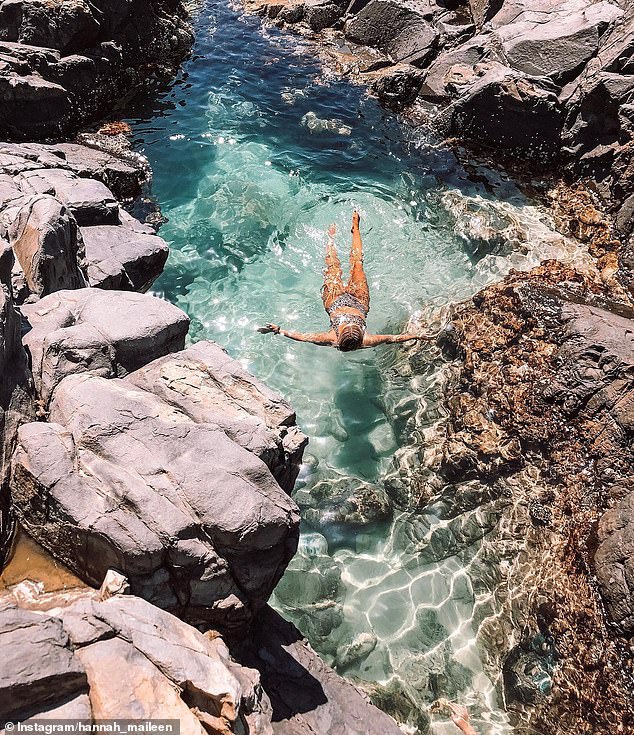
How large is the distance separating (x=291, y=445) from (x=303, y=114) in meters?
18.9

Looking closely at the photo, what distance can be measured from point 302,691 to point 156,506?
3.17m

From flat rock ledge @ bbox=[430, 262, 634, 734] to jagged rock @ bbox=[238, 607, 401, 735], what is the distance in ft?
8.87

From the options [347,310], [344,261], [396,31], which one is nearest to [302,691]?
[347,310]

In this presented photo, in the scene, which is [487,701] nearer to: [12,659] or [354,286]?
[12,659]

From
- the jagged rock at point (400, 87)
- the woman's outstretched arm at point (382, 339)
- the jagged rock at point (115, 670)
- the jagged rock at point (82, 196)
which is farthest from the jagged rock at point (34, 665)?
the jagged rock at point (400, 87)

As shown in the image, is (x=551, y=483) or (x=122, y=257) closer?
(x=551, y=483)

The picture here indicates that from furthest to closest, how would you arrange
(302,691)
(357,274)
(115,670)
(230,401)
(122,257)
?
(357,274) < (122,257) < (230,401) < (302,691) < (115,670)

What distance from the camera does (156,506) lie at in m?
5.54

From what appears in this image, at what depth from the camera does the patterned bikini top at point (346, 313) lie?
11.9 metres

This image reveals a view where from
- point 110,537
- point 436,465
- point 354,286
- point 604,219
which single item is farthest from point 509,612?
point 604,219

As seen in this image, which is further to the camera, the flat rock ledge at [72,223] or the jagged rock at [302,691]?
the flat rock ledge at [72,223]

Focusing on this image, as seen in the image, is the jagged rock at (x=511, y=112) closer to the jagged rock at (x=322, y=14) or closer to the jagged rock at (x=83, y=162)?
the jagged rock at (x=83, y=162)

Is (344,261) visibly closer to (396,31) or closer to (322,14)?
(396,31)

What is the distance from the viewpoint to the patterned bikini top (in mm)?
11891
